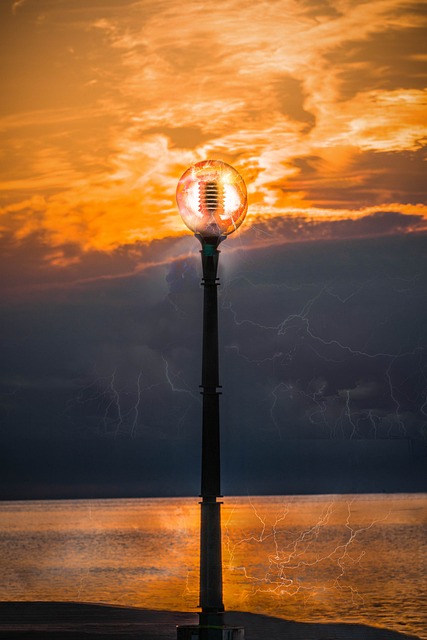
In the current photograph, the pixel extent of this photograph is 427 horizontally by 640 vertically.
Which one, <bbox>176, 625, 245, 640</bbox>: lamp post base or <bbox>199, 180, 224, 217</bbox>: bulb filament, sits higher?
<bbox>199, 180, 224, 217</bbox>: bulb filament

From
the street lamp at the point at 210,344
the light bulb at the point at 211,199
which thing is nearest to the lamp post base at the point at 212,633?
the street lamp at the point at 210,344

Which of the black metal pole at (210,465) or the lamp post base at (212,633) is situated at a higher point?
the black metal pole at (210,465)

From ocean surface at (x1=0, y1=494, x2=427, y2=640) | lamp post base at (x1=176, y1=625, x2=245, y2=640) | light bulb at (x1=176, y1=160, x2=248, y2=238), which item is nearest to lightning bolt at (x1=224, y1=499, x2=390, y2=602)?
ocean surface at (x1=0, y1=494, x2=427, y2=640)

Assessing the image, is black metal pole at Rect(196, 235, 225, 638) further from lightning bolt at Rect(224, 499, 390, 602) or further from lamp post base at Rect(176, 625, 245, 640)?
lightning bolt at Rect(224, 499, 390, 602)

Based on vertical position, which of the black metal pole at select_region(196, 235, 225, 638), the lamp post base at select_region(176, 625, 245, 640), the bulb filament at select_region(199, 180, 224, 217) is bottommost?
the lamp post base at select_region(176, 625, 245, 640)

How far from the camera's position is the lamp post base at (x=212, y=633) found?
10.7 meters

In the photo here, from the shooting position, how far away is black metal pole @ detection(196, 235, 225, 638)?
1084cm

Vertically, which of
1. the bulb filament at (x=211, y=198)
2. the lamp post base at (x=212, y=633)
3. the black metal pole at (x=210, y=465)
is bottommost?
the lamp post base at (x=212, y=633)

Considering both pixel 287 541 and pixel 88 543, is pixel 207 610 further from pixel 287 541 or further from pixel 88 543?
pixel 88 543

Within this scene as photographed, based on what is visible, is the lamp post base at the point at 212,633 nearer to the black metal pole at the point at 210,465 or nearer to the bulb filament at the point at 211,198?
the black metal pole at the point at 210,465

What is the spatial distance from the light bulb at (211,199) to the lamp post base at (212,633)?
3879mm

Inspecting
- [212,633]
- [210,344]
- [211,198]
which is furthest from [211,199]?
[212,633]

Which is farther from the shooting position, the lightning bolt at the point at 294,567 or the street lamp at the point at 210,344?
the lightning bolt at the point at 294,567

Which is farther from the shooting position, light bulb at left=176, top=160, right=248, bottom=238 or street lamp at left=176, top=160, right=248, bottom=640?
light bulb at left=176, top=160, right=248, bottom=238
